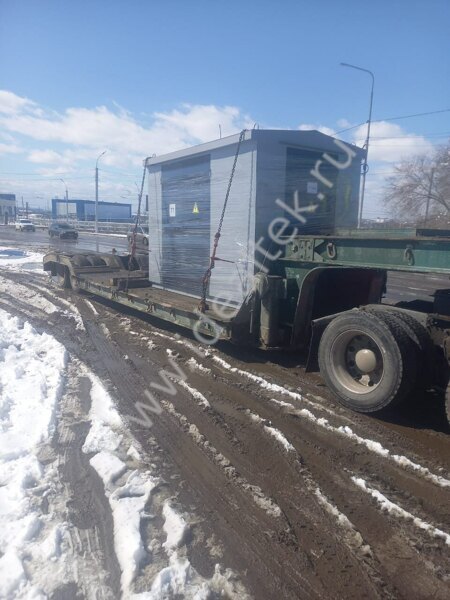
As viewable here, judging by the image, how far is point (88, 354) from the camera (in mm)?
6355

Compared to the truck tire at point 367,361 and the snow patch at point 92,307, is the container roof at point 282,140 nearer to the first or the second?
the truck tire at point 367,361

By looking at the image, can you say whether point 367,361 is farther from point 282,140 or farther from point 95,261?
point 95,261

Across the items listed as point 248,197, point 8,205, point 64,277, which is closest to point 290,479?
point 248,197

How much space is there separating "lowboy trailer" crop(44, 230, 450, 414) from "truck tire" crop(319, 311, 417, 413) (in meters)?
0.01

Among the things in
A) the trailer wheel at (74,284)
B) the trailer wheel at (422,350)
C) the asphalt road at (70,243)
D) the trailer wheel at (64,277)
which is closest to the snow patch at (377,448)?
the trailer wheel at (422,350)

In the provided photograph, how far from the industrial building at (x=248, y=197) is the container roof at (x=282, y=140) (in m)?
0.01

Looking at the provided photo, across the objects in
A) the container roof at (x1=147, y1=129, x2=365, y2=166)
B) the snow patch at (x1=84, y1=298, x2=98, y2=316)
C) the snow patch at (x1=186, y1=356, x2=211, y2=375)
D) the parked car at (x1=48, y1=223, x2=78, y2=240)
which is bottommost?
the snow patch at (x1=186, y1=356, x2=211, y2=375)

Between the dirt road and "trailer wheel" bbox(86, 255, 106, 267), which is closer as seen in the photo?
the dirt road

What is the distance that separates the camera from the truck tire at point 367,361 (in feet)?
13.8

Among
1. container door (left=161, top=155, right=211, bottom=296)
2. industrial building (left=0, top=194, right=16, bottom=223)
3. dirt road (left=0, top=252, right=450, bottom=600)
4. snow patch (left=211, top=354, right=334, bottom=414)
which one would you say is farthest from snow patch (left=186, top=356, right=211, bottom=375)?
industrial building (left=0, top=194, right=16, bottom=223)

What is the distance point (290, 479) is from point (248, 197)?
425cm

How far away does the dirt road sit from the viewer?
2.46 metres

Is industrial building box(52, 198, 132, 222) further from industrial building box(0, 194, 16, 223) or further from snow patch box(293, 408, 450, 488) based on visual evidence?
snow patch box(293, 408, 450, 488)

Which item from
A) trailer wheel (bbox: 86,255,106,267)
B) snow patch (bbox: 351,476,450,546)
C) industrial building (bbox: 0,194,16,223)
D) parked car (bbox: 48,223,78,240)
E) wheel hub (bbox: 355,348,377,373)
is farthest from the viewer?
industrial building (bbox: 0,194,16,223)
